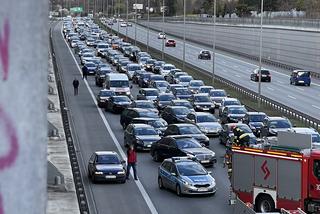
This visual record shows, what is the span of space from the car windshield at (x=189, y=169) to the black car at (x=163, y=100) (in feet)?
80.0

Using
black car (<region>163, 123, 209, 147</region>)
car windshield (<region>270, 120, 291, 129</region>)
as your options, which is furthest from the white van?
black car (<region>163, 123, 209, 147</region>)

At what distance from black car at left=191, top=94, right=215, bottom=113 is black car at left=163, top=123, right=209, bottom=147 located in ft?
44.1

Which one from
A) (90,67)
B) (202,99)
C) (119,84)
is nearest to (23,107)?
(202,99)

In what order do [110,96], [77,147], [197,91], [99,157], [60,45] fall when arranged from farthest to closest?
[60,45] < [197,91] < [110,96] < [77,147] < [99,157]

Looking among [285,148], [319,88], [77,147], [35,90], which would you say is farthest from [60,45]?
[35,90]

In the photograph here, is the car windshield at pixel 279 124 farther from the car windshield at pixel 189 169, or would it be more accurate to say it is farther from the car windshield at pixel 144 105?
the car windshield at pixel 189 169

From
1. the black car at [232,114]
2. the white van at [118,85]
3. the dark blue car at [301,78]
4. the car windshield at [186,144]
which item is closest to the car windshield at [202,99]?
the black car at [232,114]

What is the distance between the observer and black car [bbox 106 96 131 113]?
171 feet

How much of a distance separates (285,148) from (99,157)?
378 inches

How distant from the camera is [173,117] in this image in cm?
4666

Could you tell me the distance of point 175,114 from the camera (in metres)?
46.8

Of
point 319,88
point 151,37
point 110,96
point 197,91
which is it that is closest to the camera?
point 110,96

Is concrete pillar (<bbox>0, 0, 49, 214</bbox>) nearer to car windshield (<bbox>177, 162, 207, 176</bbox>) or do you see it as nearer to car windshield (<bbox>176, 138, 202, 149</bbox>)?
car windshield (<bbox>177, 162, 207, 176</bbox>)

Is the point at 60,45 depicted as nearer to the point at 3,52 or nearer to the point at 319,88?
the point at 319,88
